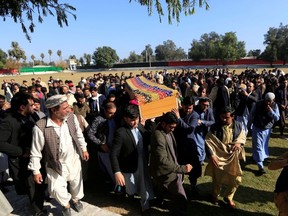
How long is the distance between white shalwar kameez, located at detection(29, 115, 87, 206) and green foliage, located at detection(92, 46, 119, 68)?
79.8 metres

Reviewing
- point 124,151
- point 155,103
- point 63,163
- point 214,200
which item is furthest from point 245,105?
point 63,163

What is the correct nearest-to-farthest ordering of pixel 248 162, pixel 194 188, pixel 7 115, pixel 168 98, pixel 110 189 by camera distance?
pixel 7 115
pixel 194 188
pixel 110 189
pixel 168 98
pixel 248 162

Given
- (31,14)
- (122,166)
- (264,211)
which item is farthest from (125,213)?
(31,14)

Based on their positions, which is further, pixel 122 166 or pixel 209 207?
pixel 209 207

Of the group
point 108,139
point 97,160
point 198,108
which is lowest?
point 97,160

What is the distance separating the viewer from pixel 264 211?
3.65 metres

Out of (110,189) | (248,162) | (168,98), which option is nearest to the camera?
(110,189)

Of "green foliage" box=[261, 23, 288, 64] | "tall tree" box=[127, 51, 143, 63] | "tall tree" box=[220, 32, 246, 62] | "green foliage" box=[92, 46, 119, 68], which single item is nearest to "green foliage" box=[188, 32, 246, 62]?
"tall tree" box=[220, 32, 246, 62]

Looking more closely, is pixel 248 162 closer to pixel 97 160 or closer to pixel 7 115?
pixel 97 160

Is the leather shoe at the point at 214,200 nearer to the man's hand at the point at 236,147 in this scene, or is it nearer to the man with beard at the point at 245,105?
the man's hand at the point at 236,147

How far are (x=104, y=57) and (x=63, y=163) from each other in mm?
80664

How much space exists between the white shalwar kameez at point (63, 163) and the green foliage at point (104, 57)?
262 ft

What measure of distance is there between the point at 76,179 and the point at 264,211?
109 inches

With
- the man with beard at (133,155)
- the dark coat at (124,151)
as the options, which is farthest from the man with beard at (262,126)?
the dark coat at (124,151)
